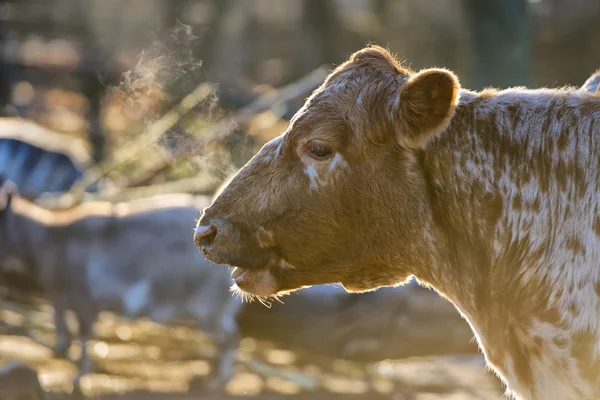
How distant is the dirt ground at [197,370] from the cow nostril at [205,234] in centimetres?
391

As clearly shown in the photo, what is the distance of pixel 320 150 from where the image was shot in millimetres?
2996

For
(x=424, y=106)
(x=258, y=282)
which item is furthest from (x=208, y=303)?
(x=424, y=106)

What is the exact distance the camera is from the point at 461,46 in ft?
66.2

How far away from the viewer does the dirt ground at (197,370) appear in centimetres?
691

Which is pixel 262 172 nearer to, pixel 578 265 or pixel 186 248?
pixel 578 265

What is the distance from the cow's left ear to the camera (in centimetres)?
273

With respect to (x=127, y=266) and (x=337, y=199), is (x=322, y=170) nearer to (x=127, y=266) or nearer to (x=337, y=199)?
(x=337, y=199)

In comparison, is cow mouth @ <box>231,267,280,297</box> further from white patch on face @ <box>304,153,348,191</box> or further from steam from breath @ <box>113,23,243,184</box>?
steam from breath @ <box>113,23,243,184</box>

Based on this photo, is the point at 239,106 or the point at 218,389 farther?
the point at 239,106

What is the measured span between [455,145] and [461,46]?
58.8 ft

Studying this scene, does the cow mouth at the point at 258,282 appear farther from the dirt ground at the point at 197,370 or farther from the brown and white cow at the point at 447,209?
the dirt ground at the point at 197,370

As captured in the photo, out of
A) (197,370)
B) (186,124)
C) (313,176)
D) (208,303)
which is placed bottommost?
(313,176)

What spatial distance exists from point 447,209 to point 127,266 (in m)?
4.94

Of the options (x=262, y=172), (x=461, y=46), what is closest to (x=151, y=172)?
(x=262, y=172)
